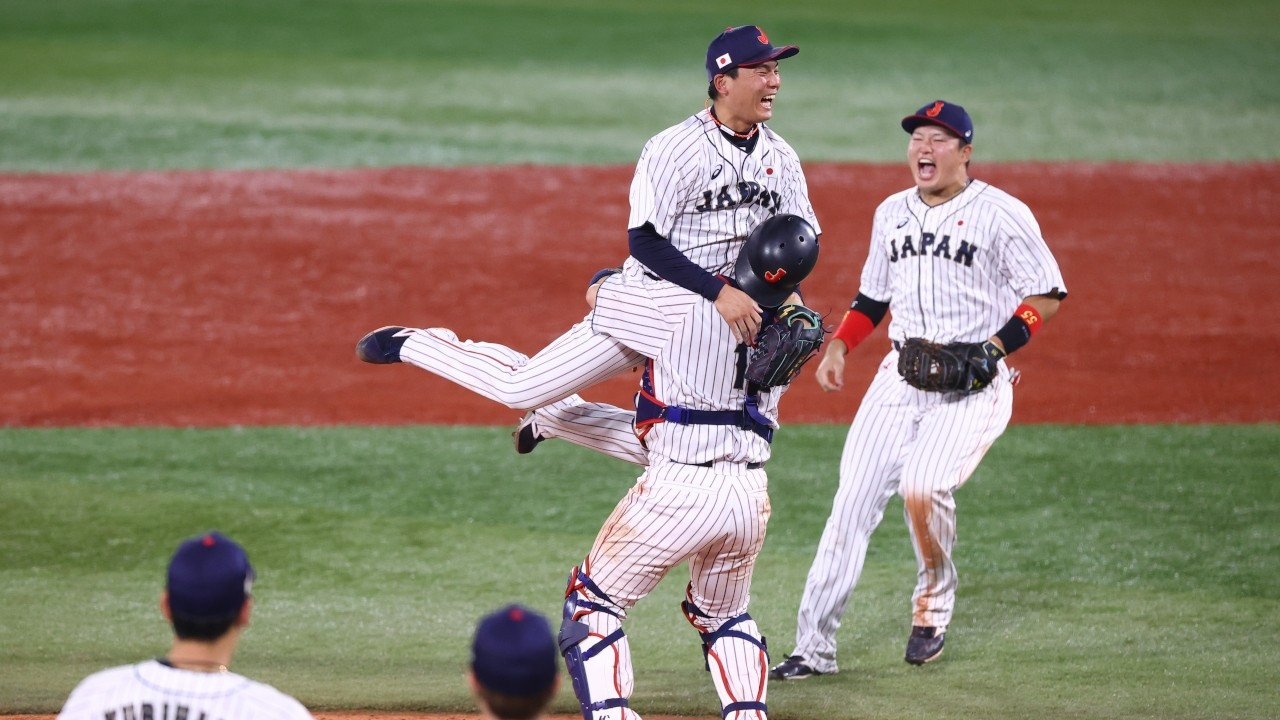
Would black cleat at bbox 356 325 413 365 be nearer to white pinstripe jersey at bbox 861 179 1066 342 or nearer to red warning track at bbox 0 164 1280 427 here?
white pinstripe jersey at bbox 861 179 1066 342

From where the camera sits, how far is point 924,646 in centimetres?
589

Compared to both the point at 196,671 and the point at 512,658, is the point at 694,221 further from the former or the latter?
the point at 196,671

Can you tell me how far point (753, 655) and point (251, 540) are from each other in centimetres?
350

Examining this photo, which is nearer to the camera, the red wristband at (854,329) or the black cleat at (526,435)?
the black cleat at (526,435)

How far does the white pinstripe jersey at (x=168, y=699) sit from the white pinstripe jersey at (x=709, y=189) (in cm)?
182

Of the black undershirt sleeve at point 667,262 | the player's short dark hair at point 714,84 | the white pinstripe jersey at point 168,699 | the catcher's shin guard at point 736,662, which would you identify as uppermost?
the player's short dark hair at point 714,84

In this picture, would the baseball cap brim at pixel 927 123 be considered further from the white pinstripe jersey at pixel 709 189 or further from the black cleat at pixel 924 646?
the black cleat at pixel 924 646

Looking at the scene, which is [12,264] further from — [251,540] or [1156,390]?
[1156,390]

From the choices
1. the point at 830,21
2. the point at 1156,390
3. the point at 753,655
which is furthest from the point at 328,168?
the point at 753,655

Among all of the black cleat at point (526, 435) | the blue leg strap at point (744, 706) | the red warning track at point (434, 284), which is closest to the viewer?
the blue leg strap at point (744, 706)

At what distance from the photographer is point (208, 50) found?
1958cm

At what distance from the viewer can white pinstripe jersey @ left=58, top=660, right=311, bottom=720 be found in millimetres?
2873

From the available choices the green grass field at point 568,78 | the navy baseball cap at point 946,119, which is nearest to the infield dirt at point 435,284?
the green grass field at point 568,78

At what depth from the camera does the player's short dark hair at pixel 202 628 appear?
292cm
